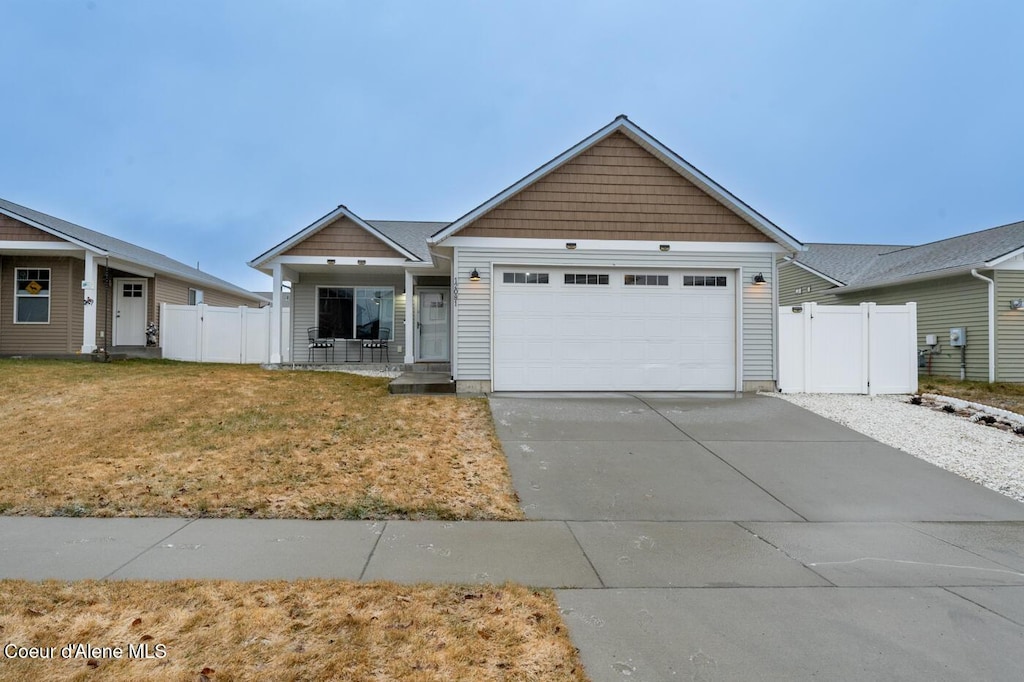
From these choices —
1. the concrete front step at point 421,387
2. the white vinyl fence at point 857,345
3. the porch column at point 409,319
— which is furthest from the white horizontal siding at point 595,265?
the porch column at point 409,319

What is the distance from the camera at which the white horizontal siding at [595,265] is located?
10727 millimetres

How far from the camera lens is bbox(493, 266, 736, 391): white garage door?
428 inches

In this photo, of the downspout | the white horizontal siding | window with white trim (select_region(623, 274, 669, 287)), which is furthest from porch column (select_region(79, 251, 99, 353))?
the downspout

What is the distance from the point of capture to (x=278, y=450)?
6.77m

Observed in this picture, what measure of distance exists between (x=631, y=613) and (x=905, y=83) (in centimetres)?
7335

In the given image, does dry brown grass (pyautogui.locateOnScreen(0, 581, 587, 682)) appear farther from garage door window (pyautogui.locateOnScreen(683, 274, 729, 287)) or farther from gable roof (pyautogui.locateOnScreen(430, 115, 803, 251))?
garage door window (pyautogui.locateOnScreen(683, 274, 729, 287))

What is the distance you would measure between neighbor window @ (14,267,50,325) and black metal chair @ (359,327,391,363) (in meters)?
8.56

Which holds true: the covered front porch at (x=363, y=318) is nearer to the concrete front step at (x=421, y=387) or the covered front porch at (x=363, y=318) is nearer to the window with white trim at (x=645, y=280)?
the concrete front step at (x=421, y=387)

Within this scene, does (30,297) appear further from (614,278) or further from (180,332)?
Result: (614,278)

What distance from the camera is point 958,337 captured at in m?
15.5

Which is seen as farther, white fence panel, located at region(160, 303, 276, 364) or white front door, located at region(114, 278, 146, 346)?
white fence panel, located at region(160, 303, 276, 364)

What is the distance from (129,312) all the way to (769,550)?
19273mm

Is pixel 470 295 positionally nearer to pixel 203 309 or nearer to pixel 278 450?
pixel 278 450

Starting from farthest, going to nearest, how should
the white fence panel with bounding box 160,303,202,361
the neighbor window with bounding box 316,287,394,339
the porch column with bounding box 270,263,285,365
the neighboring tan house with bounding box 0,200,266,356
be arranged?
the white fence panel with bounding box 160,303,202,361
the neighbor window with bounding box 316,287,394,339
the porch column with bounding box 270,263,285,365
the neighboring tan house with bounding box 0,200,266,356
